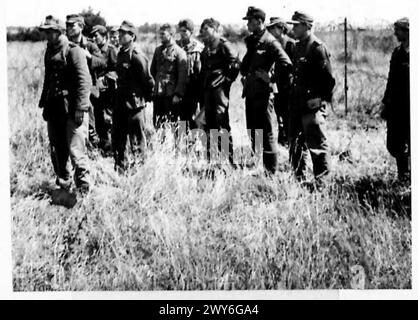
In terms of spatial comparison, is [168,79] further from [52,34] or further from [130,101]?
[52,34]

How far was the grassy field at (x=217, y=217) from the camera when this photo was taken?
638 cm

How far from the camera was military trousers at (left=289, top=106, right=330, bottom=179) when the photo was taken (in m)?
6.71

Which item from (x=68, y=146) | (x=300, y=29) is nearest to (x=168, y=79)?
(x=68, y=146)

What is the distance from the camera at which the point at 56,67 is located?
22.0 ft

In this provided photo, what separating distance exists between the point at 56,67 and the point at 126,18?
0.78 m

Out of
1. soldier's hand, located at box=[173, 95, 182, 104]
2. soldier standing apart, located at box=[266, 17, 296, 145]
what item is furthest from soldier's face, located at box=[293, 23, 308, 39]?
soldier's hand, located at box=[173, 95, 182, 104]

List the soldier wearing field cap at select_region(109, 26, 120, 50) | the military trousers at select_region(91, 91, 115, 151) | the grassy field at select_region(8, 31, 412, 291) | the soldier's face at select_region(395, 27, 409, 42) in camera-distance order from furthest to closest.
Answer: the military trousers at select_region(91, 91, 115, 151), the soldier wearing field cap at select_region(109, 26, 120, 50), the soldier's face at select_region(395, 27, 409, 42), the grassy field at select_region(8, 31, 412, 291)

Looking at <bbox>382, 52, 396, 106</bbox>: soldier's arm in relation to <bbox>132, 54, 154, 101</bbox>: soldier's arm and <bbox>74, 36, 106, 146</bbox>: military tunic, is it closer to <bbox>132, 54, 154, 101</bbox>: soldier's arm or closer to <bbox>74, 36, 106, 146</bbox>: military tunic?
<bbox>132, 54, 154, 101</bbox>: soldier's arm

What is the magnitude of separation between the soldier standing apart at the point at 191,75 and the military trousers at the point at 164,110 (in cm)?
7

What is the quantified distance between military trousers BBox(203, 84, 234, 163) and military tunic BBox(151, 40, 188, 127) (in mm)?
318

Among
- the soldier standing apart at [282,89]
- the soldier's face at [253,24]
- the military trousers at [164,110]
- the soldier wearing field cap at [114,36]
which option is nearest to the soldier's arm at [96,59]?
the soldier wearing field cap at [114,36]

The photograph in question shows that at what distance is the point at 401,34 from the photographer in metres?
6.58

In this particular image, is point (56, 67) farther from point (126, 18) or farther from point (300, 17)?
point (300, 17)

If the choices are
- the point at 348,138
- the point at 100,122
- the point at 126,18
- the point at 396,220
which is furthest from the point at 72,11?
the point at 396,220
